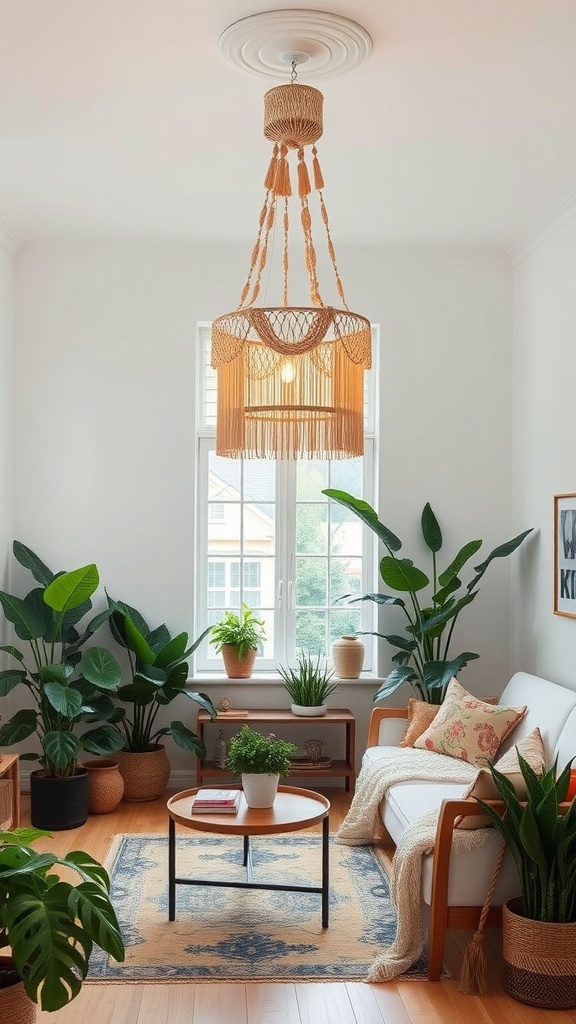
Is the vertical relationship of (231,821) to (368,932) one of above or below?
above

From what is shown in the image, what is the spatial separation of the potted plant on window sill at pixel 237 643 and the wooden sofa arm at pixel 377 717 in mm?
905

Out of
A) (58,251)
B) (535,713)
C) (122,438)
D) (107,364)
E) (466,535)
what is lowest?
(535,713)

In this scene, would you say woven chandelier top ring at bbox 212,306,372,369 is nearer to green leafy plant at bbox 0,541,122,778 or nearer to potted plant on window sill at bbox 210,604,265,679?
green leafy plant at bbox 0,541,122,778

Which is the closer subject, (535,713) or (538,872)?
(538,872)

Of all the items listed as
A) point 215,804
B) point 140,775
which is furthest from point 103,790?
point 215,804

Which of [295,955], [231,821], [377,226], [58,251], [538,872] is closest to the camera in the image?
[538,872]

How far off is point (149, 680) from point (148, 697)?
198 mm

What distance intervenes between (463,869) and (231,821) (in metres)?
0.87

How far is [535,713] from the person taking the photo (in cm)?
447

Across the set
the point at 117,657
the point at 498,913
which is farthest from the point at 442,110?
Answer: the point at 117,657

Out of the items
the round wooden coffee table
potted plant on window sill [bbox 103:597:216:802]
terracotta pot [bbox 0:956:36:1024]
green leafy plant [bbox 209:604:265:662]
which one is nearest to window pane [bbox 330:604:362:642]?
green leafy plant [bbox 209:604:265:662]

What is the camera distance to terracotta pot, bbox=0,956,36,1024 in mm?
2596

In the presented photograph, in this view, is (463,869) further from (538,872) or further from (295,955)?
(295,955)

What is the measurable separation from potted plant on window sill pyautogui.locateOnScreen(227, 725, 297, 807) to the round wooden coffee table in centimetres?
6
